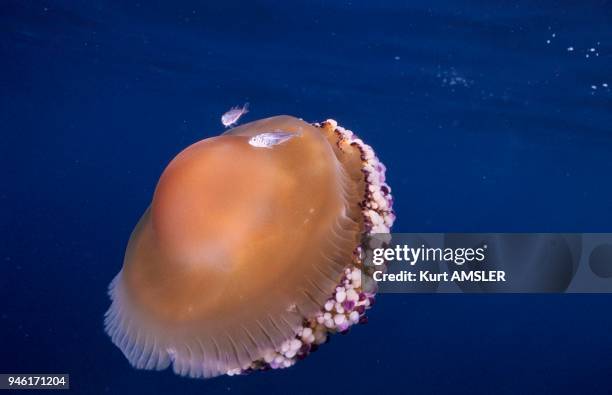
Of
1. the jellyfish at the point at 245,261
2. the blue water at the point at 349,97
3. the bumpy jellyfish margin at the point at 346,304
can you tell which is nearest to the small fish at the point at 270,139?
the jellyfish at the point at 245,261

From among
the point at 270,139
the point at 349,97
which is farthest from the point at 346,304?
the point at 349,97

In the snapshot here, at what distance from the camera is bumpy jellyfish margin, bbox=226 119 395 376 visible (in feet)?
8.41

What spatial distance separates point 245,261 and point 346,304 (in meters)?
0.56

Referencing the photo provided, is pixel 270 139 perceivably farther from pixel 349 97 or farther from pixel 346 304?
pixel 349 97

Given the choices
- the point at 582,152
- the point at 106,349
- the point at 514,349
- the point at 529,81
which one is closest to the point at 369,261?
the point at 529,81

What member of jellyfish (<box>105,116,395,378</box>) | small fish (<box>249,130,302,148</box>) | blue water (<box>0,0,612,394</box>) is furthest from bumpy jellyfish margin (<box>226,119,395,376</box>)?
blue water (<box>0,0,612,394</box>)

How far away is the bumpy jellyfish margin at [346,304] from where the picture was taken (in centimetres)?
256

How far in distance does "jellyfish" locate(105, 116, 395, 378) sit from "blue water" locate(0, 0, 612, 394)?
9749 millimetres

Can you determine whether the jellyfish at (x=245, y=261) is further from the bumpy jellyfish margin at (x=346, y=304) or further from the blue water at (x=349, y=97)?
the blue water at (x=349, y=97)

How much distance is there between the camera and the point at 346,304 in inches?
102

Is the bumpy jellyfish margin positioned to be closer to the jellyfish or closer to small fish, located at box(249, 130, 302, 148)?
the jellyfish

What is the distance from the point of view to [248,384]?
15719 mm

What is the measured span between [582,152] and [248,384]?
63.5 feet

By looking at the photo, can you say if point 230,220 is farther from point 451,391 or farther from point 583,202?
point 583,202
